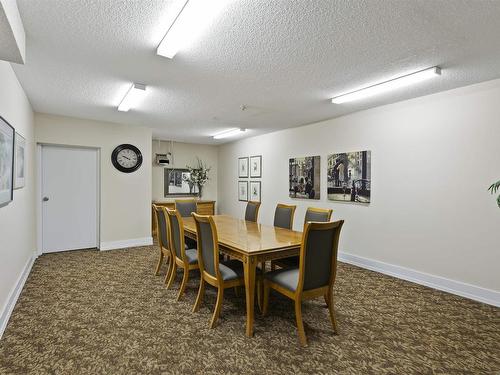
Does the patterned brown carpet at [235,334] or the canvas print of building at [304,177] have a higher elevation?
the canvas print of building at [304,177]

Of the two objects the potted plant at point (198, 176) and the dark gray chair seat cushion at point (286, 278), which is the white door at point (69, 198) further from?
the dark gray chair seat cushion at point (286, 278)

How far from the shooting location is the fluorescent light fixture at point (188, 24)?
171 centimetres

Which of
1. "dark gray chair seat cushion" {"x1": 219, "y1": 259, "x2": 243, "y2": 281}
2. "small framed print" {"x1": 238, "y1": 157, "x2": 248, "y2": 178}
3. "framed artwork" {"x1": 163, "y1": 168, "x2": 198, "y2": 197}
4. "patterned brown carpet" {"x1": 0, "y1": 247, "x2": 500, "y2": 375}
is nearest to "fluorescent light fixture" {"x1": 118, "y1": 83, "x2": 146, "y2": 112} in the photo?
"dark gray chair seat cushion" {"x1": 219, "y1": 259, "x2": 243, "y2": 281}

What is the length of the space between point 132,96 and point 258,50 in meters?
1.92

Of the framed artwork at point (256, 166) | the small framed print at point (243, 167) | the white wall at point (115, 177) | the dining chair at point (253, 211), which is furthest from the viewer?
the small framed print at point (243, 167)

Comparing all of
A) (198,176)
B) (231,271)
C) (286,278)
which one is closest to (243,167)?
(198,176)

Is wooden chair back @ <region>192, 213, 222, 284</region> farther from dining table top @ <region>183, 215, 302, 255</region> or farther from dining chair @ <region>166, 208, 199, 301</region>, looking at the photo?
dining chair @ <region>166, 208, 199, 301</region>

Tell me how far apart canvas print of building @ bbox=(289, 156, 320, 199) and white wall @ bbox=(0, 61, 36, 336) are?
4120 mm

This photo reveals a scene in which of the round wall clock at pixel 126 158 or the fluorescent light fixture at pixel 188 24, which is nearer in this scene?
the fluorescent light fixture at pixel 188 24

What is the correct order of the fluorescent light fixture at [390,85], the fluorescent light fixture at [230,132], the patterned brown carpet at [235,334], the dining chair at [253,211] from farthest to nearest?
1. the fluorescent light fixture at [230,132]
2. the dining chair at [253,211]
3. the fluorescent light fixture at [390,85]
4. the patterned brown carpet at [235,334]

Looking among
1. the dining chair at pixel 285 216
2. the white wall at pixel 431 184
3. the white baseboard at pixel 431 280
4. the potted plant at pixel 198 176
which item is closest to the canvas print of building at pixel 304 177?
the white wall at pixel 431 184

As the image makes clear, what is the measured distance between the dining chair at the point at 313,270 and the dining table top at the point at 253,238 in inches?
11.9

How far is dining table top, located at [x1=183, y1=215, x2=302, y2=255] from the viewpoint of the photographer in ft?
7.95

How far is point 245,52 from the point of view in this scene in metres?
2.33
